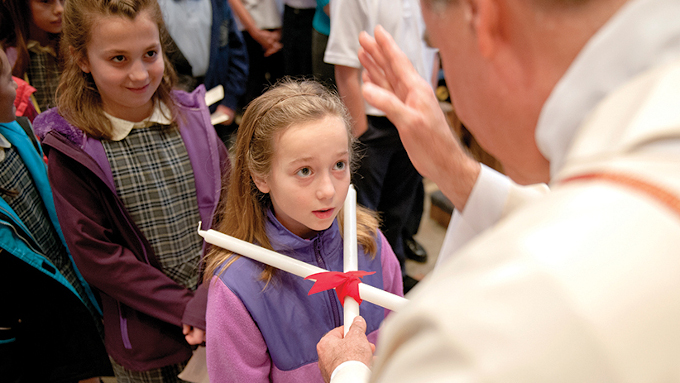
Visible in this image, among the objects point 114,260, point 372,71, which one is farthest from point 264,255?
point 114,260

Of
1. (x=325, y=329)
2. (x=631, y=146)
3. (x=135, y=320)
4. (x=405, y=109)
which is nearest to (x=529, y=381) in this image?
(x=631, y=146)

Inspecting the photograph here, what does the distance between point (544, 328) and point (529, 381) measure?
0.13 feet

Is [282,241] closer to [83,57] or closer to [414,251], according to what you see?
[83,57]

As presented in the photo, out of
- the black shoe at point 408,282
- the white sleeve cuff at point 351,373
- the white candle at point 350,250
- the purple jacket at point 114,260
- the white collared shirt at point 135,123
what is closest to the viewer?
the white sleeve cuff at point 351,373

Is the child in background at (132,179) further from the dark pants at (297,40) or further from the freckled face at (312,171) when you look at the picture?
the dark pants at (297,40)

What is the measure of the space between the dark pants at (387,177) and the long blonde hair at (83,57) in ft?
3.37

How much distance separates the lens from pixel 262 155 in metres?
1.30

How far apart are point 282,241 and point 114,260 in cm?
61

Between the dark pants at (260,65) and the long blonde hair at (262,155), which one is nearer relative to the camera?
the long blonde hair at (262,155)

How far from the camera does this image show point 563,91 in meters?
0.52

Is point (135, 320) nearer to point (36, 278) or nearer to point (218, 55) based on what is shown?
point (36, 278)

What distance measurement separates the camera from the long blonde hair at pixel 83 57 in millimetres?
1535

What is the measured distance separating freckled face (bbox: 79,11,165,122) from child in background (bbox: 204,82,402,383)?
0.49 m

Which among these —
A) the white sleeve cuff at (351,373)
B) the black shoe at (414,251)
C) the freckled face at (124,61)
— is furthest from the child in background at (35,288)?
the black shoe at (414,251)
